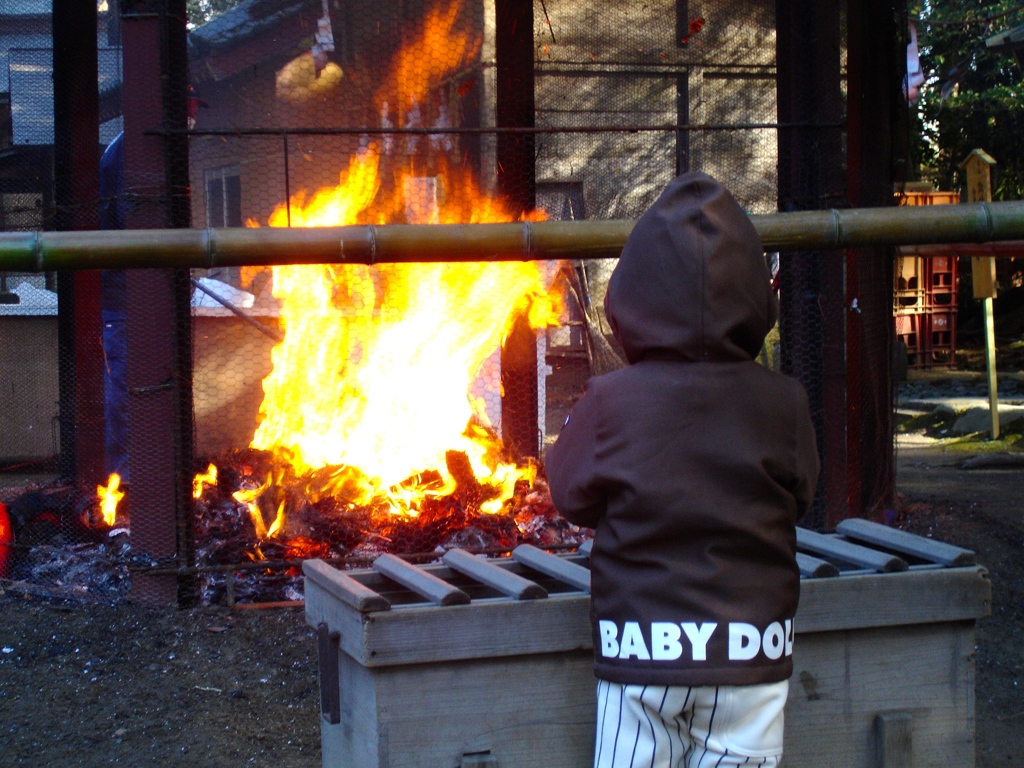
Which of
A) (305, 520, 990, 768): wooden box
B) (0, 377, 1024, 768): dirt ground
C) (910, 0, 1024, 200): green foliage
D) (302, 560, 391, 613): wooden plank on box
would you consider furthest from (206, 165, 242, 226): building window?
(910, 0, 1024, 200): green foliage

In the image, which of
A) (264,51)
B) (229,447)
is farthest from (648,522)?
(264,51)

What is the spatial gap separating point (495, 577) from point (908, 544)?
4.15 ft

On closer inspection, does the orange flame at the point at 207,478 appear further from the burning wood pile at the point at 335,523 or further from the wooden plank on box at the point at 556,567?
the wooden plank on box at the point at 556,567

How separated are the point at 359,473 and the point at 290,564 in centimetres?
127

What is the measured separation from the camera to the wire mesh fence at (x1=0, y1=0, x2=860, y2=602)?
5137mm

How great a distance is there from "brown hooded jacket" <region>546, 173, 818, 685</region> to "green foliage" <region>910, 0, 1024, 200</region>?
1659cm

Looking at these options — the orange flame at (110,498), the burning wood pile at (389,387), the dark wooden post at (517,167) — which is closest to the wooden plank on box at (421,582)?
the burning wood pile at (389,387)

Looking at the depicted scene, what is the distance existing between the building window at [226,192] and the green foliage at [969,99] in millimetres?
13319

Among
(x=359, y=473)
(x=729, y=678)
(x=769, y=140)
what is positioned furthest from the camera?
(x=769, y=140)

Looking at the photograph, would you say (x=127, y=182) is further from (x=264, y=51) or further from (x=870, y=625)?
(x=264, y=51)

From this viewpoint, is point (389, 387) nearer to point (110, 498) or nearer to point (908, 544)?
point (110, 498)

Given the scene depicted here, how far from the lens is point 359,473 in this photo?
6441 mm

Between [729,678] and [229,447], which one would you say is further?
[229,447]

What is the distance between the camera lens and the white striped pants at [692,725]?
7.39 ft
